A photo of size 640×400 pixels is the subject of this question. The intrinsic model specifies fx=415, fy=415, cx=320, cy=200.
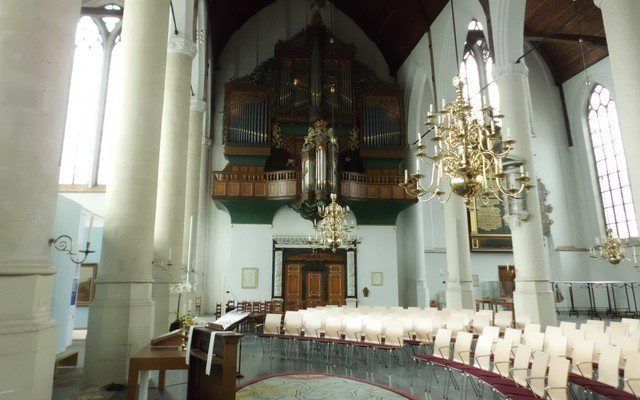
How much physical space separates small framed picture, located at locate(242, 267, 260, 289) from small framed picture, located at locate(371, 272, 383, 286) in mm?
4845

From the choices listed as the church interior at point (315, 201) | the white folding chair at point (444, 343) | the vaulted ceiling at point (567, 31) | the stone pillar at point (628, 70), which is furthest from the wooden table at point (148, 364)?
the vaulted ceiling at point (567, 31)

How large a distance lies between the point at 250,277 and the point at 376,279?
17.4ft

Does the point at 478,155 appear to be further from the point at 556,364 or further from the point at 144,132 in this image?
the point at 144,132

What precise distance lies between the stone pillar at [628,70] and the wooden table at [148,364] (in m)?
6.25

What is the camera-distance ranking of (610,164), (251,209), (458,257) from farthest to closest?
(610,164) < (251,209) < (458,257)

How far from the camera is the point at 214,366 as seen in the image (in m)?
4.23

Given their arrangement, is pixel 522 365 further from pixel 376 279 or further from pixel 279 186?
pixel 376 279

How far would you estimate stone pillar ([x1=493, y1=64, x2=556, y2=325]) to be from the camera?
364 inches

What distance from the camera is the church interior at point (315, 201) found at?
3.90 metres

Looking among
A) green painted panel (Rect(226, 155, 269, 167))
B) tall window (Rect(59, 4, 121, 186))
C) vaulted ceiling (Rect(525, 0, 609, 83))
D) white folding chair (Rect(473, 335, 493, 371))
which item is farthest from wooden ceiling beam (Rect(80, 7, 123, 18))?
white folding chair (Rect(473, 335, 493, 371))

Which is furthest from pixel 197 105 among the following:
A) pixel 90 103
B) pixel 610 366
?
pixel 610 366

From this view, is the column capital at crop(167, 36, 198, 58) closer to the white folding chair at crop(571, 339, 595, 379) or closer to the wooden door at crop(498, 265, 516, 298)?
the white folding chair at crop(571, 339, 595, 379)

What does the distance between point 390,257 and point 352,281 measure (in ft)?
6.50

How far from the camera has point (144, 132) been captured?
632 cm
